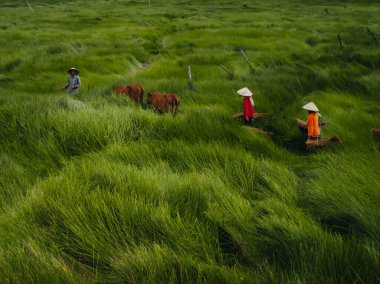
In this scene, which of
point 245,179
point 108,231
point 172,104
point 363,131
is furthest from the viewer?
point 172,104

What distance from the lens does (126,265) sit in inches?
74.7

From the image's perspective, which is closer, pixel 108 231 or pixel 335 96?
pixel 108 231

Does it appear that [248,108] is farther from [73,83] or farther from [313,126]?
[73,83]

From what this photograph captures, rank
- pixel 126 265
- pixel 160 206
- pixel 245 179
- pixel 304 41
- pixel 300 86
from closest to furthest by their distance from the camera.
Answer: pixel 126 265 < pixel 160 206 < pixel 245 179 < pixel 300 86 < pixel 304 41

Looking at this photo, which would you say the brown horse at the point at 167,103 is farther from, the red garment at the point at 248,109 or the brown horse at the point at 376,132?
the brown horse at the point at 376,132

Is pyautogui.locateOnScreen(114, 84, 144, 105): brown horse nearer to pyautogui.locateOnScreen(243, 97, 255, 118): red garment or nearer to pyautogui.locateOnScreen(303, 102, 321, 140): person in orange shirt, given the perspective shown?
pyautogui.locateOnScreen(243, 97, 255, 118): red garment

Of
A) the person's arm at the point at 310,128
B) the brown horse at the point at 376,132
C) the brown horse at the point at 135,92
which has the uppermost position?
the brown horse at the point at 135,92

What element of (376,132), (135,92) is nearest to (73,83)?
(135,92)

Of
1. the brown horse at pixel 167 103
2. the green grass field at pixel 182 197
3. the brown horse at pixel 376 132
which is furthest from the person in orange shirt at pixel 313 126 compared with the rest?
the brown horse at pixel 167 103

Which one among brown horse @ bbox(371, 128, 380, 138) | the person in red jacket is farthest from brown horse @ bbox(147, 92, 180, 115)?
brown horse @ bbox(371, 128, 380, 138)

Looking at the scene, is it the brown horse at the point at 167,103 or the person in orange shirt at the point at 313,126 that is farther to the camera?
the brown horse at the point at 167,103

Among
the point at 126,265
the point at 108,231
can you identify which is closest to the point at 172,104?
the point at 108,231

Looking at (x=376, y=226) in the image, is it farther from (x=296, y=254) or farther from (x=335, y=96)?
(x=335, y=96)

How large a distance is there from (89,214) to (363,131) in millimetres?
4275
